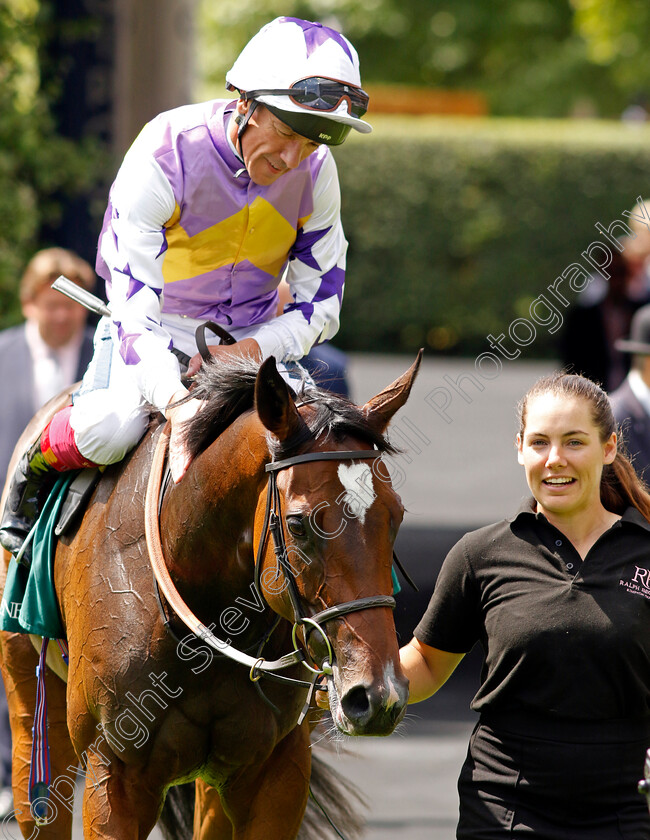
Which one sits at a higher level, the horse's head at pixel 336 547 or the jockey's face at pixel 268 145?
the jockey's face at pixel 268 145

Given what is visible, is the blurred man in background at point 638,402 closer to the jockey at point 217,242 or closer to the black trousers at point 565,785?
the jockey at point 217,242

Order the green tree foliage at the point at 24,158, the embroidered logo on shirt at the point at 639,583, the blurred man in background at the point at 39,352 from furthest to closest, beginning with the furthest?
1. the green tree foliage at the point at 24,158
2. the blurred man in background at the point at 39,352
3. the embroidered logo on shirt at the point at 639,583

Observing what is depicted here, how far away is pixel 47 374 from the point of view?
216 inches

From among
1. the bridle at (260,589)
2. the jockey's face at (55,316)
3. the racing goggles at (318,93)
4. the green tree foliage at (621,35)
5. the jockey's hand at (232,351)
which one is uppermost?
the green tree foliage at (621,35)

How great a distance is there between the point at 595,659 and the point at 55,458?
1.55 meters

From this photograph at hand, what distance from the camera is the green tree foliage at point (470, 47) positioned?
952 inches

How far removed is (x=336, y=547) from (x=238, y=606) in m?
0.53

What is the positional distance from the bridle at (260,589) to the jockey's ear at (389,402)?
12 centimetres

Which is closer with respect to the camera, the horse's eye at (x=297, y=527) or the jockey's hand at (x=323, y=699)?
the horse's eye at (x=297, y=527)

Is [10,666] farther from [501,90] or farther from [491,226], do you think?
[501,90]

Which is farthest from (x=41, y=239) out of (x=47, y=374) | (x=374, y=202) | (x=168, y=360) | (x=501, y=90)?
(x=501, y=90)

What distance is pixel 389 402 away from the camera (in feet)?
8.79

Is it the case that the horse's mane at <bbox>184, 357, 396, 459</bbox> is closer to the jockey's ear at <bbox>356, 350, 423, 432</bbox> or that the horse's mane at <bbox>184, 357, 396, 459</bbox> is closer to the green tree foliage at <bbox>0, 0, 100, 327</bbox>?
the jockey's ear at <bbox>356, 350, 423, 432</bbox>

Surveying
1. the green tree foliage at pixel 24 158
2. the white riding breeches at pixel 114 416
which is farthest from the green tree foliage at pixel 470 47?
the white riding breeches at pixel 114 416
